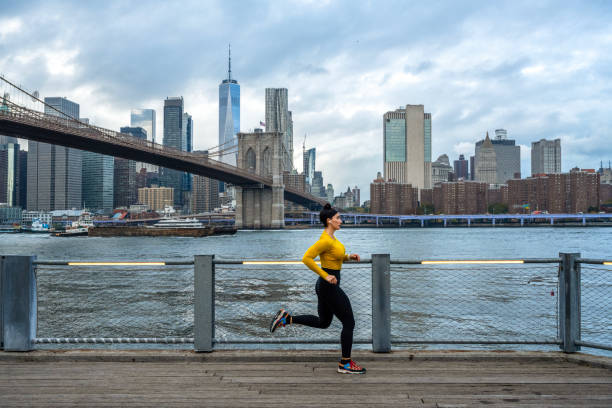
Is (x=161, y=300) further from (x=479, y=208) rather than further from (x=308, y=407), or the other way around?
(x=479, y=208)

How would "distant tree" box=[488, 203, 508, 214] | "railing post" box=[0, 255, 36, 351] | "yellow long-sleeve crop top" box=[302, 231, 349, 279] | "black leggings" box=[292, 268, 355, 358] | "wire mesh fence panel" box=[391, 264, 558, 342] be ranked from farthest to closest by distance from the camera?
"distant tree" box=[488, 203, 508, 214] → "wire mesh fence panel" box=[391, 264, 558, 342] → "railing post" box=[0, 255, 36, 351] → "black leggings" box=[292, 268, 355, 358] → "yellow long-sleeve crop top" box=[302, 231, 349, 279]

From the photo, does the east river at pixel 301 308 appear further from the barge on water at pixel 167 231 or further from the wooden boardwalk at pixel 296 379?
the barge on water at pixel 167 231

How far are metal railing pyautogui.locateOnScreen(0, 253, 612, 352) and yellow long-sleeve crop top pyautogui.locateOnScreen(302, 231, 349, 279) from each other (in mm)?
521

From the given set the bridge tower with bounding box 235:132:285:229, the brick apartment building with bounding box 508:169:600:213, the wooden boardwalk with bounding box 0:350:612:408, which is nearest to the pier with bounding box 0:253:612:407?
the wooden boardwalk with bounding box 0:350:612:408

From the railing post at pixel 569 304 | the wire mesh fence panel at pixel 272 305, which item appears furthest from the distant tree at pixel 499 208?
the railing post at pixel 569 304

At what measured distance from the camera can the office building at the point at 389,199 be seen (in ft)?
573

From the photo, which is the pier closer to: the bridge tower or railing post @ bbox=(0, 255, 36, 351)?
railing post @ bbox=(0, 255, 36, 351)

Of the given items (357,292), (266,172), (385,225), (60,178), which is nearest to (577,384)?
(357,292)

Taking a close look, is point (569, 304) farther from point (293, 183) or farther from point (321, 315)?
Result: point (293, 183)

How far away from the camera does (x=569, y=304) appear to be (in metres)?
4.93

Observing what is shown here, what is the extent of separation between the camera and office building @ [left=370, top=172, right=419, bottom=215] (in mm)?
174738

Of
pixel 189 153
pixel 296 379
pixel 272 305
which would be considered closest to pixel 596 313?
pixel 272 305

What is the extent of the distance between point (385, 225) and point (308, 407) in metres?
141

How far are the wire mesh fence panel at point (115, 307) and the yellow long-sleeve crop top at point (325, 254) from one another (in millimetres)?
2889
